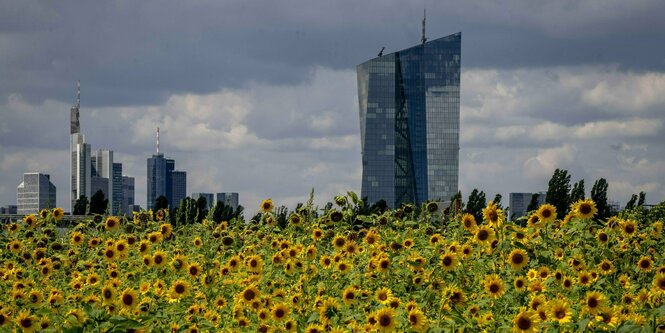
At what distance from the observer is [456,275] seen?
898 centimetres

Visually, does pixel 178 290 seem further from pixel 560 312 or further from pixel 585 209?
pixel 585 209

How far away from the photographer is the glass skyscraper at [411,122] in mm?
168875

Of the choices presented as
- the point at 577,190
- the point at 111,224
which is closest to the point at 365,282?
the point at 111,224

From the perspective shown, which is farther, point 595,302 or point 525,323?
point 595,302

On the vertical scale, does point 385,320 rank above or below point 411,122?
below

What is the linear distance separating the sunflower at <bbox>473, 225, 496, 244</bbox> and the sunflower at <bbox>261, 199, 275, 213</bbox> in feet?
11.8

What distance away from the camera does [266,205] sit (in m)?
11.8

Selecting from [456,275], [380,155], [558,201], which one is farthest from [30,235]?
[380,155]

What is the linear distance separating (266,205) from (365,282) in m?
2.99

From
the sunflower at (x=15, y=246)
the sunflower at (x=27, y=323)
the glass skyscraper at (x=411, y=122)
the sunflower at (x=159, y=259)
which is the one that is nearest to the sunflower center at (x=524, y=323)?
the sunflower at (x=27, y=323)

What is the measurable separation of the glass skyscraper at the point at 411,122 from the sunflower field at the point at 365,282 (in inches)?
6062

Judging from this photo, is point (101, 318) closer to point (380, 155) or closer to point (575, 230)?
point (575, 230)

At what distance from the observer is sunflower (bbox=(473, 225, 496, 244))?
8.73 metres

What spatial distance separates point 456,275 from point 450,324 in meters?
2.47
